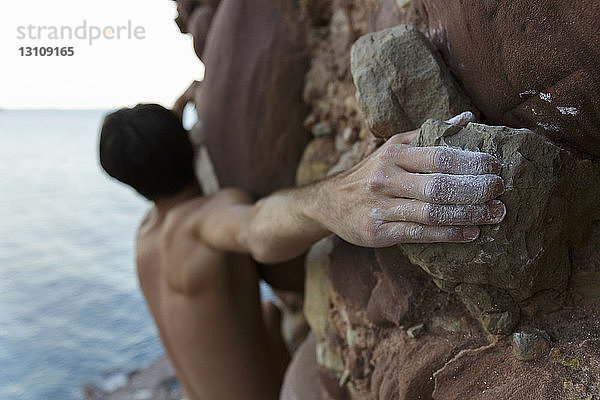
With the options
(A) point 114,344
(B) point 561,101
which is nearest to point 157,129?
(B) point 561,101

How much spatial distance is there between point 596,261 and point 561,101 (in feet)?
0.89

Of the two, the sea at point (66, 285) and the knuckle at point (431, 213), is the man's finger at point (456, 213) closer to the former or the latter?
the knuckle at point (431, 213)

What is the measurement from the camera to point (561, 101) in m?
0.73

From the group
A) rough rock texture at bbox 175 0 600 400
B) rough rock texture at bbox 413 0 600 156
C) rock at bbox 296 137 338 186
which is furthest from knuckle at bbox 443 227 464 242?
rock at bbox 296 137 338 186

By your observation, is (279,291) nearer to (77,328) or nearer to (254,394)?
(254,394)

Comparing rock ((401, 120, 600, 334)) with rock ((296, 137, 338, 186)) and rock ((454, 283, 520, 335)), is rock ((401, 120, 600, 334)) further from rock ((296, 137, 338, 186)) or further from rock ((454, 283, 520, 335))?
rock ((296, 137, 338, 186))

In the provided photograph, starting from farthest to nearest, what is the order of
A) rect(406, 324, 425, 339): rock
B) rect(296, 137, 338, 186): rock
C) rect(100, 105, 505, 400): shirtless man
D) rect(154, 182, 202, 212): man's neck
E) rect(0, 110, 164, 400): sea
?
1. rect(0, 110, 164, 400): sea
2. rect(154, 182, 202, 212): man's neck
3. rect(296, 137, 338, 186): rock
4. rect(100, 105, 505, 400): shirtless man
5. rect(406, 324, 425, 339): rock

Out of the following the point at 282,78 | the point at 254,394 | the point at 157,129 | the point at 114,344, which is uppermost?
the point at 282,78

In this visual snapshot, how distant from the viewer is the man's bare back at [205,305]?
57.5 inches

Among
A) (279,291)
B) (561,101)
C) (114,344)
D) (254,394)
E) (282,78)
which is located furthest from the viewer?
(114,344)

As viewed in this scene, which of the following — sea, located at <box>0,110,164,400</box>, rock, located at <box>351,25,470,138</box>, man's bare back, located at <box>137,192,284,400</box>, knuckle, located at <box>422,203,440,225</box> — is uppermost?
rock, located at <box>351,25,470,138</box>

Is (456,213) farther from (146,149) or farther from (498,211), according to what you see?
(146,149)

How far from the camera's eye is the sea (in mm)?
3801

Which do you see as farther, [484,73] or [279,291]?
[279,291]
